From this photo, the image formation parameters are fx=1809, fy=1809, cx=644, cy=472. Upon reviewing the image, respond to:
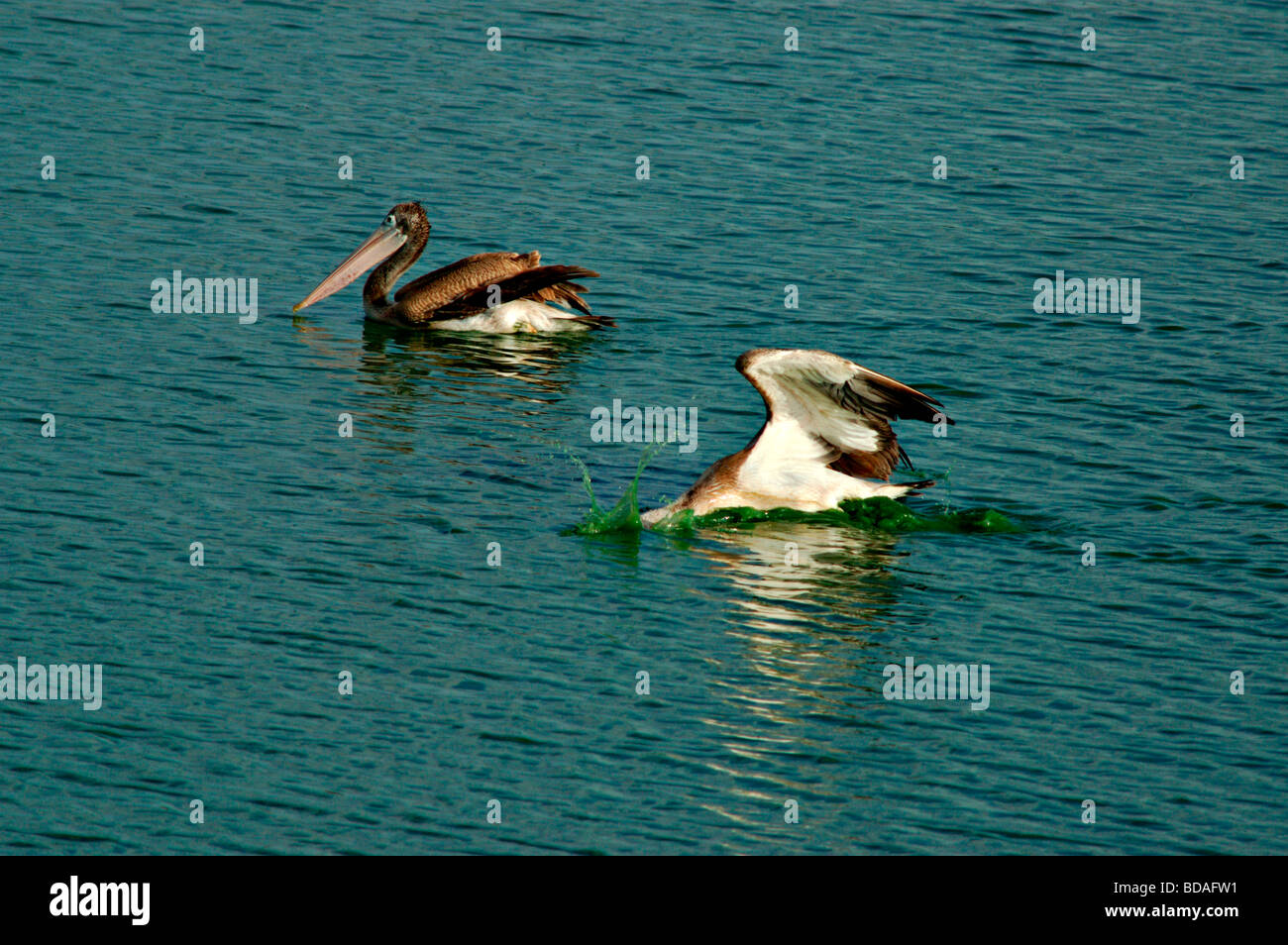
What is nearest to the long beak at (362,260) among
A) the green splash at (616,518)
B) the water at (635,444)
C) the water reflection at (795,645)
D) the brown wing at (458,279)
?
the water at (635,444)

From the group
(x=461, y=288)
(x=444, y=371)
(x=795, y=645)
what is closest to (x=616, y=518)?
(x=795, y=645)

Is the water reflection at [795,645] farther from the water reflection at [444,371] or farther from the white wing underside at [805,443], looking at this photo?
the water reflection at [444,371]

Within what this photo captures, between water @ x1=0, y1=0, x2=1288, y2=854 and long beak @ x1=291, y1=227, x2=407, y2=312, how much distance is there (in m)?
0.29

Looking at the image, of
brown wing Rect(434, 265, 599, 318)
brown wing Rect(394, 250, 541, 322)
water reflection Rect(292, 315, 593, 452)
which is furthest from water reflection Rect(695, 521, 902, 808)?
brown wing Rect(394, 250, 541, 322)

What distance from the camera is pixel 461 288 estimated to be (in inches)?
631

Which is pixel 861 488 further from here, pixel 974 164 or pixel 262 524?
pixel 974 164

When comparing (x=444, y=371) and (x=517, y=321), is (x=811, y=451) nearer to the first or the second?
(x=444, y=371)

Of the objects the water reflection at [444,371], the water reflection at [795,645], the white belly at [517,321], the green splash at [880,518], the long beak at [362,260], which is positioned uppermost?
the long beak at [362,260]

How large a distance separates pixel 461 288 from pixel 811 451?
16.7 ft

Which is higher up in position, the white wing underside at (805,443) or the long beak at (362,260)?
the long beak at (362,260)

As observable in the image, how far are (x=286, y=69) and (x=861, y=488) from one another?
11811 mm

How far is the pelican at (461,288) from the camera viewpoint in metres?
15.8

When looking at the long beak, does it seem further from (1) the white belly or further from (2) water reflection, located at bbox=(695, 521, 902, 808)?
(2) water reflection, located at bbox=(695, 521, 902, 808)

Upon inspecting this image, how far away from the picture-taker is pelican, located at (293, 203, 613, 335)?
624 inches
